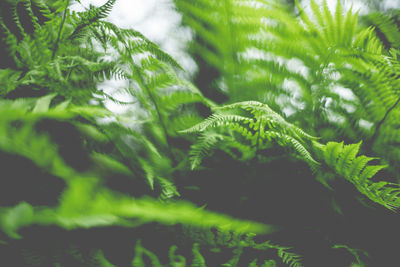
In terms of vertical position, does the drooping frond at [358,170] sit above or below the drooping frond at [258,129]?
below

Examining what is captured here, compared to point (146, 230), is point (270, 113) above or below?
above

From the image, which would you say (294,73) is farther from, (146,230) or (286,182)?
(146,230)

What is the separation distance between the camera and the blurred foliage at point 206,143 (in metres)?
0.35

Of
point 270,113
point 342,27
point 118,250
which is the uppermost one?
point 342,27

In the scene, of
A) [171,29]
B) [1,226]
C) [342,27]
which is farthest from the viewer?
[171,29]

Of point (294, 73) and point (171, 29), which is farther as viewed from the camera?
point (171, 29)

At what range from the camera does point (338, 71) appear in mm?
601

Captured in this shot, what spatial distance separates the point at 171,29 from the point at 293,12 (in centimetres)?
44

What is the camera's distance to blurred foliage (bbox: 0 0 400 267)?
35 cm

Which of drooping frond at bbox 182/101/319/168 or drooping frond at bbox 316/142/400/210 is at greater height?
drooping frond at bbox 182/101/319/168

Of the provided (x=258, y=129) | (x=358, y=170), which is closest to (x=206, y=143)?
(x=258, y=129)

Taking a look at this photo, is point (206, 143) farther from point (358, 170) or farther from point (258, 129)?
point (358, 170)

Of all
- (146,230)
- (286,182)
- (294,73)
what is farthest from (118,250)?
(294,73)

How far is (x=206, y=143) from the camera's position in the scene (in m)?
0.51
